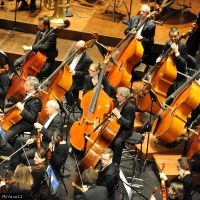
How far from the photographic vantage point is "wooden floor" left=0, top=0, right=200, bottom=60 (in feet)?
34.5

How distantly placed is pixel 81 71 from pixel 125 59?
73cm

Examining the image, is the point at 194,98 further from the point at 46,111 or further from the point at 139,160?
the point at 46,111

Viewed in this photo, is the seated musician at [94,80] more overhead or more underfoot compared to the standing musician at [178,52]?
more underfoot

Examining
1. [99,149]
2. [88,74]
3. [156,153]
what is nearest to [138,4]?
[88,74]

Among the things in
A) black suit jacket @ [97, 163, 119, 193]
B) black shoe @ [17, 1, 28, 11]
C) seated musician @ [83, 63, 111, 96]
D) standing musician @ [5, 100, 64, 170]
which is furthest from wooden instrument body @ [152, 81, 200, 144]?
black shoe @ [17, 1, 28, 11]

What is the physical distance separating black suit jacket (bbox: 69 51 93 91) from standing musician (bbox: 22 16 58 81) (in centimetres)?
67

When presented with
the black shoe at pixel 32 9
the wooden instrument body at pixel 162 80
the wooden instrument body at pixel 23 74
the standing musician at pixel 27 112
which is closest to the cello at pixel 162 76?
the wooden instrument body at pixel 162 80

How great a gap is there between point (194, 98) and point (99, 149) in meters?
1.48

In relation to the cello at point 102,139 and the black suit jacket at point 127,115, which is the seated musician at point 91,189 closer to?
the cello at point 102,139

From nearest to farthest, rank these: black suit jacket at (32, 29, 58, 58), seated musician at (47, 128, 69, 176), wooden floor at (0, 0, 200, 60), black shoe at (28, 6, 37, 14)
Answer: seated musician at (47, 128, 69, 176), black suit jacket at (32, 29, 58, 58), wooden floor at (0, 0, 200, 60), black shoe at (28, 6, 37, 14)

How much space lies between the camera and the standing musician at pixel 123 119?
7.20 meters

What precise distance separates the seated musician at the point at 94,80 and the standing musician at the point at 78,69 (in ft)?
1.27

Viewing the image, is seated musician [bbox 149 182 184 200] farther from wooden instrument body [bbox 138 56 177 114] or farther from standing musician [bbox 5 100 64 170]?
wooden instrument body [bbox 138 56 177 114]

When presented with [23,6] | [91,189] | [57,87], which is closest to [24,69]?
[57,87]
